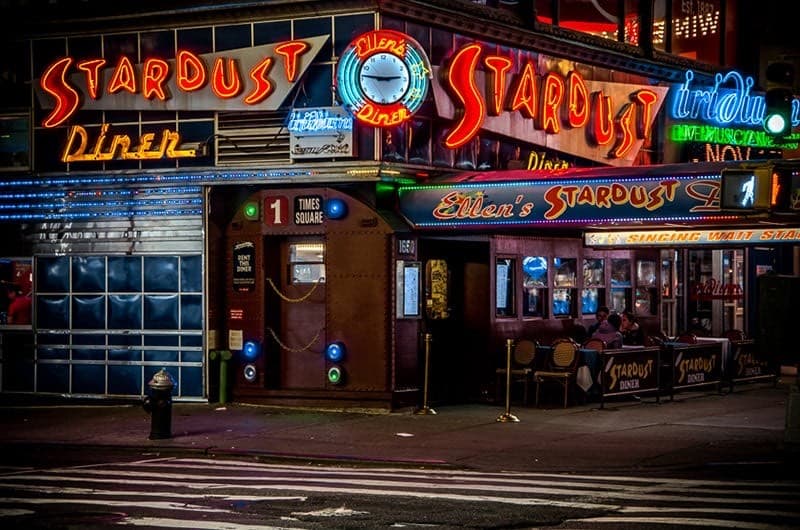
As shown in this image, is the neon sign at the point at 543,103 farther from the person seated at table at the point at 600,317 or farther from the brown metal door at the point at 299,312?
the person seated at table at the point at 600,317

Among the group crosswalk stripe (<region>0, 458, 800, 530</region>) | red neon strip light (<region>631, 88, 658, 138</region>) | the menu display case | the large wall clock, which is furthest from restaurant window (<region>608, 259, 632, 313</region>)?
crosswalk stripe (<region>0, 458, 800, 530</region>)

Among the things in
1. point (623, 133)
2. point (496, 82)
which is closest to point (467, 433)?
point (496, 82)

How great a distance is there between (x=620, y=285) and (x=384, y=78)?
9157 mm

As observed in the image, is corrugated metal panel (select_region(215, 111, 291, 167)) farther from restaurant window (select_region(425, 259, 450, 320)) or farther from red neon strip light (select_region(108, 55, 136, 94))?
restaurant window (select_region(425, 259, 450, 320))

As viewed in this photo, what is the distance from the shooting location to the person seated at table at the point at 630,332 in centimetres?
2441

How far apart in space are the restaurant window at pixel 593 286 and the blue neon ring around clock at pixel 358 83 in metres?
6.99

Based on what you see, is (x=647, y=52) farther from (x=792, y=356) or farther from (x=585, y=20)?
(x=792, y=356)

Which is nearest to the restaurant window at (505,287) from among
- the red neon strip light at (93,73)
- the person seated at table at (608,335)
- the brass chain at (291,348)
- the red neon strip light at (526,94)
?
the person seated at table at (608,335)

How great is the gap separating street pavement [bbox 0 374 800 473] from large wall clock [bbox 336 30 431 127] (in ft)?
16.5

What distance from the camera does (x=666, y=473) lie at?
1462 cm

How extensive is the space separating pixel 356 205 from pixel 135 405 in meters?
5.69

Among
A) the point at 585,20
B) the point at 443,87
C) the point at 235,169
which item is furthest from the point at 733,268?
the point at 235,169

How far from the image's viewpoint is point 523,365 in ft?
71.6

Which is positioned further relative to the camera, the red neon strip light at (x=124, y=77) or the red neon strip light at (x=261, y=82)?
the red neon strip light at (x=124, y=77)
